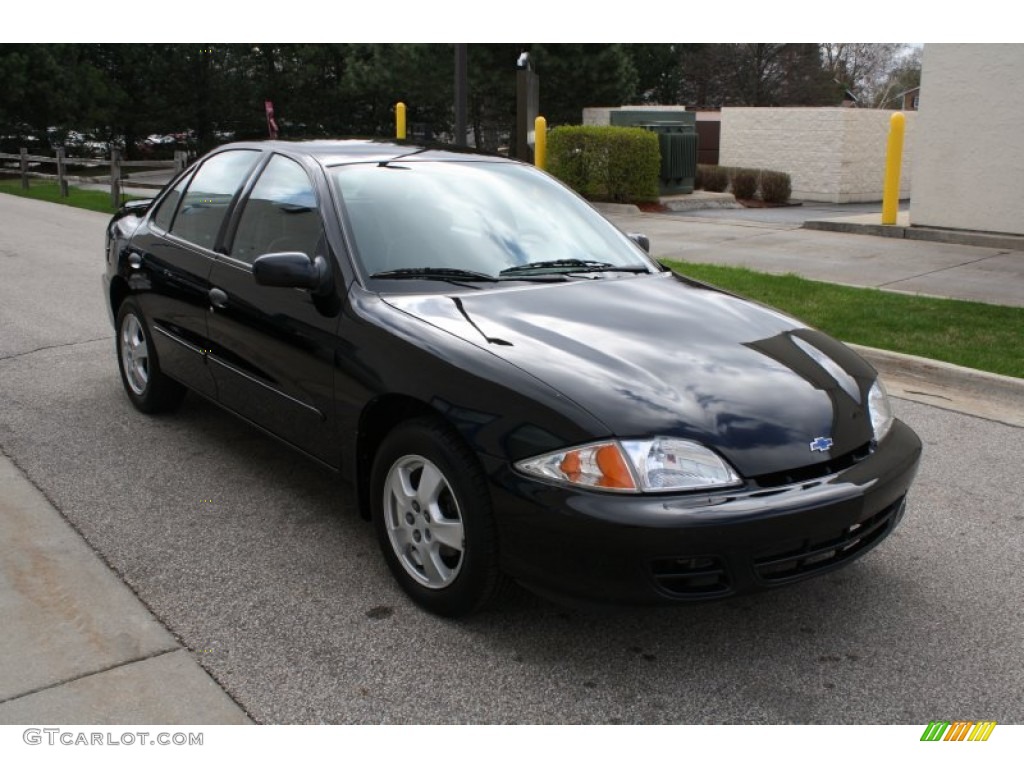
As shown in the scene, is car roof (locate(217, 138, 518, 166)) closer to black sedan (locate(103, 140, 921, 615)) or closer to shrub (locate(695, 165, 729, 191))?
black sedan (locate(103, 140, 921, 615))

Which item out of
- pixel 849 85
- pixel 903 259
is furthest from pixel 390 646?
pixel 849 85

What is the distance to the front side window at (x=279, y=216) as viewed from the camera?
4.31 m

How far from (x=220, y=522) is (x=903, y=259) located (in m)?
9.31

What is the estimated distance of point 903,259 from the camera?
38.0 ft

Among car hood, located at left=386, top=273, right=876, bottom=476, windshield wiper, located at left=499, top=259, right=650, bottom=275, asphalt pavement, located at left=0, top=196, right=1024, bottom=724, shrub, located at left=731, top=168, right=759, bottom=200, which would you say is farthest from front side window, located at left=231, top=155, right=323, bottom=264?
shrub, located at left=731, top=168, right=759, bottom=200

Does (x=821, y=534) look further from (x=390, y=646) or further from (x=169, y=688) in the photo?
(x=169, y=688)

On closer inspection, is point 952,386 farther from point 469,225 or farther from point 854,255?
point 854,255

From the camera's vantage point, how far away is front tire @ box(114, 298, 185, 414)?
220 inches

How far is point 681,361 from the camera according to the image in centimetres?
345

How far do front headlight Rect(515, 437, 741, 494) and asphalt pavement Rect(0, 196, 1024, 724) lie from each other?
41 cm

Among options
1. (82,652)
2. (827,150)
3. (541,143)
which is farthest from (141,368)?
(827,150)

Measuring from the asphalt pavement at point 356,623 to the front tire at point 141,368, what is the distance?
25 cm

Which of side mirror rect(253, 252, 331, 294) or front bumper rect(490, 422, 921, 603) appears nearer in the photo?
front bumper rect(490, 422, 921, 603)

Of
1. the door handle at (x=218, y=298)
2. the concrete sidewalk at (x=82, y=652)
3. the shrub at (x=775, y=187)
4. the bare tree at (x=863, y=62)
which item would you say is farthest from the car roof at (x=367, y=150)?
the bare tree at (x=863, y=62)
